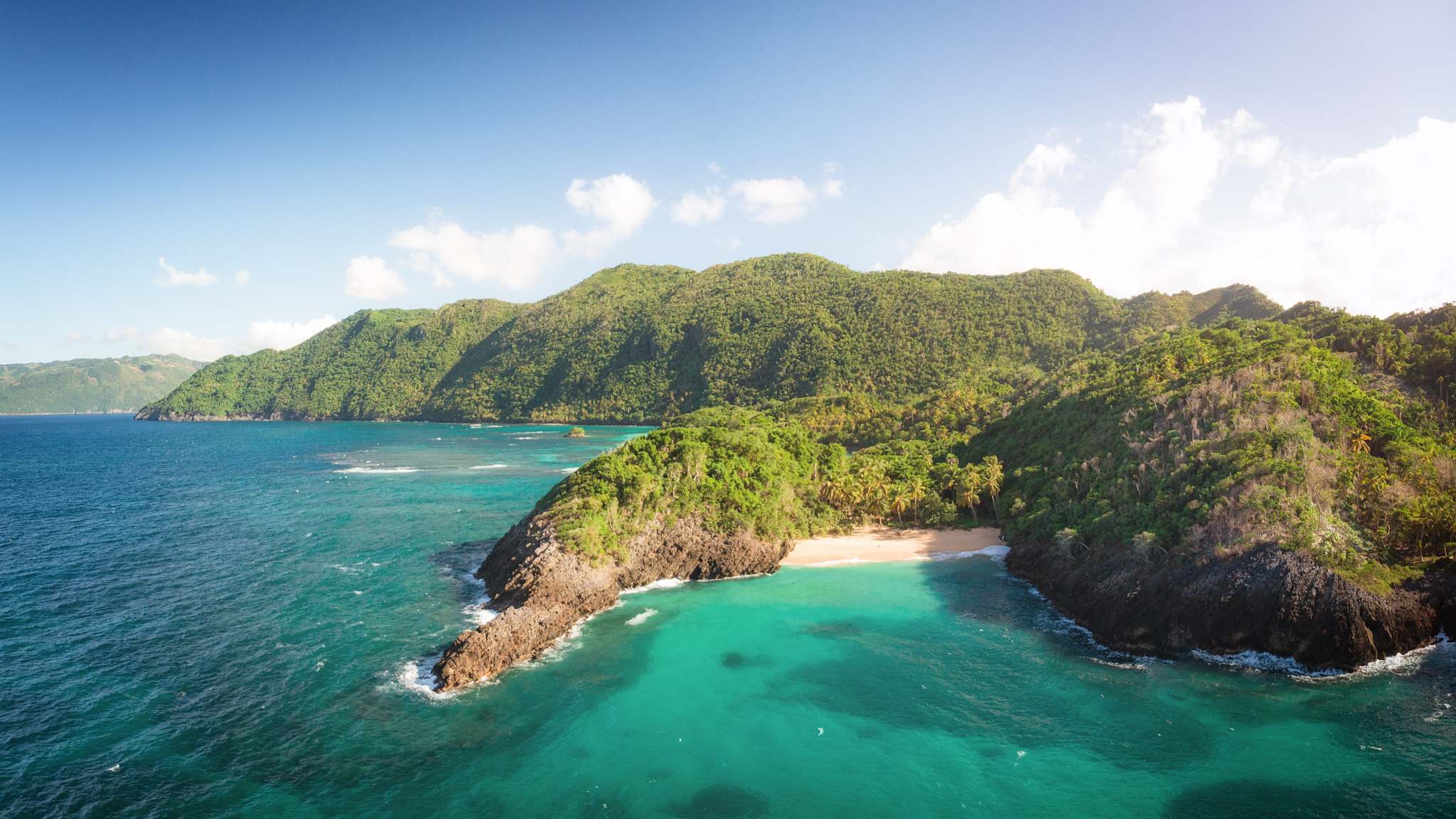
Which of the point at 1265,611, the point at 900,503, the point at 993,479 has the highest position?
the point at 993,479

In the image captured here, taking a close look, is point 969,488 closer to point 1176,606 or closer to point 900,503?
point 900,503

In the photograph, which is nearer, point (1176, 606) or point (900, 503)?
point (1176, 606)

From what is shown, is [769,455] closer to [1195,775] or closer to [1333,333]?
[1195,775]

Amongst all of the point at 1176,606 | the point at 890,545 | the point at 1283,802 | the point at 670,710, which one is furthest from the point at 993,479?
the point at 670,710

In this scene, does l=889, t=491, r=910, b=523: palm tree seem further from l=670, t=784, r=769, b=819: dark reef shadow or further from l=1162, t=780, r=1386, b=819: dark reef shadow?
l=670, t=784, r=769, b=819: dark reef shadow

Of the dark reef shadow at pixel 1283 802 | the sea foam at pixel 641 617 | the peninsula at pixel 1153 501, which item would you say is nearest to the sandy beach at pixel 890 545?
the peninsula at pixel 1153 501

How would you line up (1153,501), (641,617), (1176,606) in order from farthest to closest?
(1153,501)
(641,617)
(1176,606)

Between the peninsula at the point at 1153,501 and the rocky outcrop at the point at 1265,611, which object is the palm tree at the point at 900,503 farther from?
the rocky outcrop at the point at 1265,611
